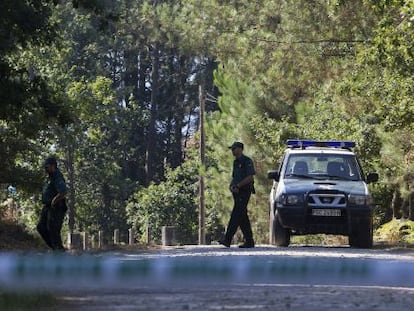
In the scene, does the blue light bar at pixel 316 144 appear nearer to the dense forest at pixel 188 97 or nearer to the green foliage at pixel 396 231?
the dense forest at pixel 188 97

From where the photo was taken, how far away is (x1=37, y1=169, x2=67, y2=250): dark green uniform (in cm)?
2002

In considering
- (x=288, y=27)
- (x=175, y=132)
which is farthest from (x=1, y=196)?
(x=175, y=132)

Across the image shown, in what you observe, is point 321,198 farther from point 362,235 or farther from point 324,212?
point 362,235

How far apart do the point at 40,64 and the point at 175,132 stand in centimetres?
3218

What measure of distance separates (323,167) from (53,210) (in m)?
6.61

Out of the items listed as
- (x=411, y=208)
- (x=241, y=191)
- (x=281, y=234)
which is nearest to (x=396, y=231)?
(x=411, y=208)

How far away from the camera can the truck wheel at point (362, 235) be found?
23.3 metres

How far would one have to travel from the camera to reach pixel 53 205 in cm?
2017

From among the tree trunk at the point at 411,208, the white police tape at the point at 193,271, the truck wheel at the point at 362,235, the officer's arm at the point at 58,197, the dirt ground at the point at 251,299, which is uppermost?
the tree trunk at the point at 411,208

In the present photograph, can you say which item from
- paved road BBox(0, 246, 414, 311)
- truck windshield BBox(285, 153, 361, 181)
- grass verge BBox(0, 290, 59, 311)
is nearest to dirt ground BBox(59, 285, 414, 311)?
paved road BBox(0, 246, 414, 311)

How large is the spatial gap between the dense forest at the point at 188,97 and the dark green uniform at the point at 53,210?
293cm

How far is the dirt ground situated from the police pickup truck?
9230 mm

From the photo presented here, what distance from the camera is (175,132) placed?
79.7 metres

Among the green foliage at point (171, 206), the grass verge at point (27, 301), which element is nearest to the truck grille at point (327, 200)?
the grass verge at point (27, 301)
